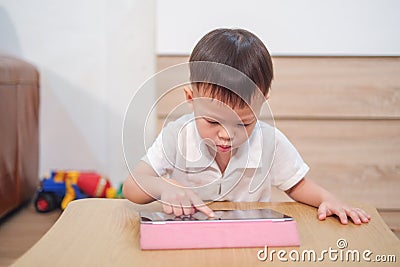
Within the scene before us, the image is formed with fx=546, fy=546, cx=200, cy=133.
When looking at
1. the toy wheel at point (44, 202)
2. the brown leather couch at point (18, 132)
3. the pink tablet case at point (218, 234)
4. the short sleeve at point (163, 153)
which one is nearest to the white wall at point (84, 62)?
the brown leather couch at point (18, 132)

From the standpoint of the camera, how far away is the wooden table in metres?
0.60

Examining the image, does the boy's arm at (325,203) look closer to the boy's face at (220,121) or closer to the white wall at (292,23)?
the boy's face at (220,121)

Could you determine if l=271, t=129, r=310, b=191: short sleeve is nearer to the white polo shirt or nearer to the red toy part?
the white polo shirt

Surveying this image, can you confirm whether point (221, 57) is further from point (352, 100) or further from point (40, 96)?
point (40, 96)

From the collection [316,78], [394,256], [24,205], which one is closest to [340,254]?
[394,256]

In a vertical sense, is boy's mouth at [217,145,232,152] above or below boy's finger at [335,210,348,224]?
above

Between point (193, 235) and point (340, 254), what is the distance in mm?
172

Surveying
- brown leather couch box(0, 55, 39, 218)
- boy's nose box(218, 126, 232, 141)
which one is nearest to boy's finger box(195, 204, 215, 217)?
boy's nose box(218, 126, 232, 141)

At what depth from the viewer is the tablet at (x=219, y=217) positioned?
693 millimetres

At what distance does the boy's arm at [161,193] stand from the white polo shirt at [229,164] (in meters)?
0.03

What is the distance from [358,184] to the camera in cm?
176

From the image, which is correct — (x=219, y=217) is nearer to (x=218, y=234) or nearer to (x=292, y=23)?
(x=218, y=234)

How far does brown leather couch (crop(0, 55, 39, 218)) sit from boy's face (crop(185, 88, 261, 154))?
0.91m

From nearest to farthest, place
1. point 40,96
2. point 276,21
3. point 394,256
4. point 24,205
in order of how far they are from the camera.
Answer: point 394,256 → point 276,21 → point 24,205 → point 40,96
